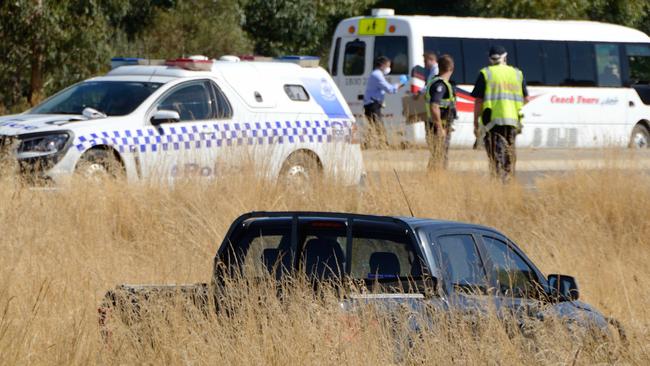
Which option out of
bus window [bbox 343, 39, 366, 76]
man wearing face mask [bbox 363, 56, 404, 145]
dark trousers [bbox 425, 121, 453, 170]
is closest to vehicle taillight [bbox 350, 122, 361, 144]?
dark trousers [bbox 425, 121, 453, 170]

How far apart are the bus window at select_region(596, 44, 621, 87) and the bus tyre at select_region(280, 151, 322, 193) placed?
45.4 ft

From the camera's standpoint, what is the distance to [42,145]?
41.5 ft

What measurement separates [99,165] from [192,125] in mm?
1131

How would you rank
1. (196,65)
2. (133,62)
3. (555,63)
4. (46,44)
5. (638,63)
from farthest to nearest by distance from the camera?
(638,63) → (555,63) → (46,44) → (133,62) → (196,65)

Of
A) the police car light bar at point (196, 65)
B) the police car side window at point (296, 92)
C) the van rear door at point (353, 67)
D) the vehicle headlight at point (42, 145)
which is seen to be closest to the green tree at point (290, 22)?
the van rear door at point (353, 67)

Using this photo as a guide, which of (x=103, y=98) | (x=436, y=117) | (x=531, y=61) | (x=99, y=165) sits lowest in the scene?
(x=99, y=165)

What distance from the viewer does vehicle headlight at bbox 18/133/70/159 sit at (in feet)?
41.3

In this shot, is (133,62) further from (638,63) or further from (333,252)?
(638,63)

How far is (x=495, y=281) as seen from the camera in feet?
21.8

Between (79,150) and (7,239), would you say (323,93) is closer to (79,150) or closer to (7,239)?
(79,150)

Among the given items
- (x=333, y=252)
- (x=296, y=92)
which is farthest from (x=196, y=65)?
(x=333, y=252)

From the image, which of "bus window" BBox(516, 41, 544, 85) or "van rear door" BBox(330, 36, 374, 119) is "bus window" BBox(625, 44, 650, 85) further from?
"van rear door" BBox(330, 36, 374, 119)

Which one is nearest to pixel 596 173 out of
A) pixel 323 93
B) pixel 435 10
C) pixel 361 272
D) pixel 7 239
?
pixel 323 93

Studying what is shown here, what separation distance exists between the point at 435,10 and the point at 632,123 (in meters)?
13.9
